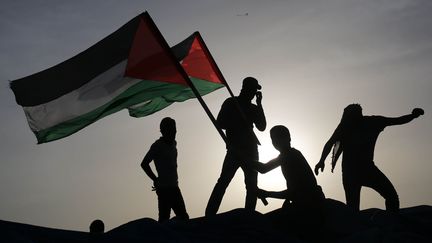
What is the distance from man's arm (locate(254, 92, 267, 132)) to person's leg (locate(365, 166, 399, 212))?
1778 millimetres

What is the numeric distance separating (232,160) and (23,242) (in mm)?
3522

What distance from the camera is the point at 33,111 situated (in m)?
8.64

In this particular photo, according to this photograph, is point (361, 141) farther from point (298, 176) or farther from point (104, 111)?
point (104, 111)

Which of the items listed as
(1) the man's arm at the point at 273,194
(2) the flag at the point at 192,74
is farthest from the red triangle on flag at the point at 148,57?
(1) the man's arm at the point at 273,194

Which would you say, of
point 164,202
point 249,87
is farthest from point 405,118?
point 164,202

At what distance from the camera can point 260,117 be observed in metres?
8.47

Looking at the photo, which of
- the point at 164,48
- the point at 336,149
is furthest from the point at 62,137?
the point at 336,149

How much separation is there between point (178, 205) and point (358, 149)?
9.54 feet

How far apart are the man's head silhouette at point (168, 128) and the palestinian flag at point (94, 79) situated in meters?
0.70

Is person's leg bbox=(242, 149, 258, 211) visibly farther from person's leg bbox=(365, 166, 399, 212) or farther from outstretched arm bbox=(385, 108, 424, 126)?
outstretched arm bbox=(385, 108, 424, 126)

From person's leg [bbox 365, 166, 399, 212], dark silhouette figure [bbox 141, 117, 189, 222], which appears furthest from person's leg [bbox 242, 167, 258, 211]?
person's leg [bbox 365, 166, 399, 212]

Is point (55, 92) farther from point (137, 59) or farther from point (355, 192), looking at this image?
point (355, 192)

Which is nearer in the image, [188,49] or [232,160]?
[232,160]

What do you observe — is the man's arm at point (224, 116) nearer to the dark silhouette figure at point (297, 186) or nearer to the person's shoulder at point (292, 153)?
the dark silhouette figure at point (297, 186)
